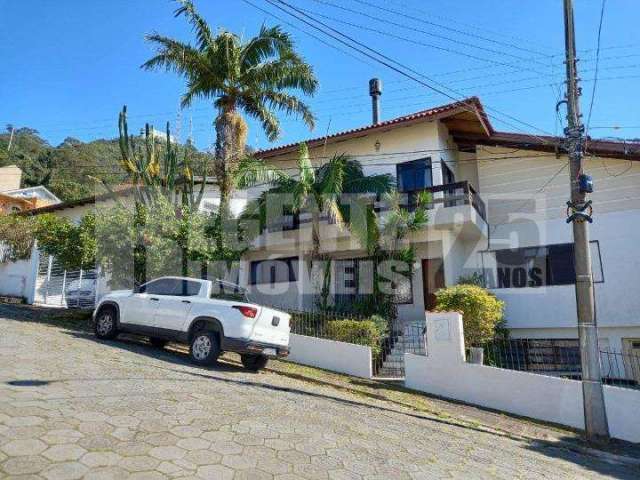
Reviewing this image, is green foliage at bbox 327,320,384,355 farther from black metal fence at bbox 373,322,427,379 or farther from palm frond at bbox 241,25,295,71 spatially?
palm frond at bbox 241,25,295,71

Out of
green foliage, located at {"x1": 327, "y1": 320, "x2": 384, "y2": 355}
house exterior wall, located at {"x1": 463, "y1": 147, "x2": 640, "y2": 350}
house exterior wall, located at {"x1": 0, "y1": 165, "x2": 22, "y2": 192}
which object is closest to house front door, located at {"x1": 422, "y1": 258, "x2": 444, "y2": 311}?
house exterior wall, located at {"x1": 463, "y1": 147, "x2": 640, "y2": 350}

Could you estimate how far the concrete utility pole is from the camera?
8.14m

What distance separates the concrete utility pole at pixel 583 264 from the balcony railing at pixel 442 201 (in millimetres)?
4728

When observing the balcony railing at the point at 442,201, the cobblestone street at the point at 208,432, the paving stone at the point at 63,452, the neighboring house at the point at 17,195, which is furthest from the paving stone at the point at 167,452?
the neighboring house at the point at 17,195

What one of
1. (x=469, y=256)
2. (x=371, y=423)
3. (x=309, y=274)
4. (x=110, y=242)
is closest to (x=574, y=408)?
(x=371, y=423)

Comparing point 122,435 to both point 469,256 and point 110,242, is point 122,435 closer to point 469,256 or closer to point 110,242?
point 110,242

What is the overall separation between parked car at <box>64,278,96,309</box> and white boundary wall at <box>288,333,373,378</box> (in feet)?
29.2

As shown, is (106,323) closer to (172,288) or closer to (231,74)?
(172,288)

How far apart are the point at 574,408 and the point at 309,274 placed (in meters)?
9.18

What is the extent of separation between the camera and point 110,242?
13453mm

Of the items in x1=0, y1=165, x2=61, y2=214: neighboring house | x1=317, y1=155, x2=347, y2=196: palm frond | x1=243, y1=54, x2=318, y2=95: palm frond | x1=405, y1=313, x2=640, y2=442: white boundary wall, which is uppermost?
x1=0, y1=165, x2=61, y2=214: neighboring house

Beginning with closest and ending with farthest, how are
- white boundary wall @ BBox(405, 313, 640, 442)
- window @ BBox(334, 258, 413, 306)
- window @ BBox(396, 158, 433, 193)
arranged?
Result: white boundary wall @ BBox(405, 313, 640, 442) → window @ BBox(334, 258, 413, 306) → window @ BBox(396, 158, 433, 193)

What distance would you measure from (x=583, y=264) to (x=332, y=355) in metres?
5.85

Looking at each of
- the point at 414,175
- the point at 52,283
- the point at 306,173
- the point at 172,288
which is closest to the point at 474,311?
the point at 414,175
